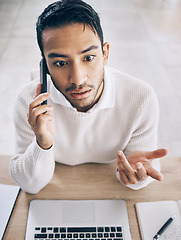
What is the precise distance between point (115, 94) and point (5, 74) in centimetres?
216

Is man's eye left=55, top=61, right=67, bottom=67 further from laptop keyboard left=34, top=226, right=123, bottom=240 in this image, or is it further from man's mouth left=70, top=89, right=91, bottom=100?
laptop keyboard left=34, top=226, right=123, bottom=240

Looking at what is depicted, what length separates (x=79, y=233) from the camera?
872 mm

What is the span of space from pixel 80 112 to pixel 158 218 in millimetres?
527

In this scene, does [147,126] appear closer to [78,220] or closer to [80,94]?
[80,94]

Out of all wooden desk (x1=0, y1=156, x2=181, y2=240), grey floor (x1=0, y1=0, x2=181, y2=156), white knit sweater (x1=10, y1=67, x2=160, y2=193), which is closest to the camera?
wooden desk (x1=0, y1=156, x2=181, y2=240)

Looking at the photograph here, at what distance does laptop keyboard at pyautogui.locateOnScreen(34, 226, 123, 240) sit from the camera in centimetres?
86

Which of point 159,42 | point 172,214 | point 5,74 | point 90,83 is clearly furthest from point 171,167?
point 159,42

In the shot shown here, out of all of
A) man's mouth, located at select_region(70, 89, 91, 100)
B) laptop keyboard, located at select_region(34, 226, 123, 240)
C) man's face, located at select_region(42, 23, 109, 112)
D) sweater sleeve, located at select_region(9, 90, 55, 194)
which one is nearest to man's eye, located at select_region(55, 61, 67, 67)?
man's face, located at select_region(42, 23, 109, 112)

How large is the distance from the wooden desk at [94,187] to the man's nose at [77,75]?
1.31 feet

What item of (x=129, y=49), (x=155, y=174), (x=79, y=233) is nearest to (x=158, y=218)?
(x=155, y=174)

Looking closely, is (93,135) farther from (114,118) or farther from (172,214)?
(172,214)

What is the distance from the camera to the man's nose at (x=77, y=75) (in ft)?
2.94

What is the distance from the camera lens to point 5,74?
2879 mm

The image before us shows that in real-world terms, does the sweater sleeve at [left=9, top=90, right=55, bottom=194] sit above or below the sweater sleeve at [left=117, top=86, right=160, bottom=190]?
below
